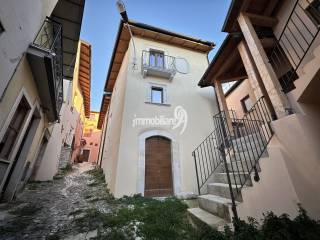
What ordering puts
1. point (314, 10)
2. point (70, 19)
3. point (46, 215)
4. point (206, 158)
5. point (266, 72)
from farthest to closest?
1. point (206, 158)
2. point (70, 19)
3. point (314, 10)
4. point (46, 215)
5. point (266, 72)

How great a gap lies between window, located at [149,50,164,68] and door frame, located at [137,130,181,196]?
15.5 feet

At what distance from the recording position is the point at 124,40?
10.7m

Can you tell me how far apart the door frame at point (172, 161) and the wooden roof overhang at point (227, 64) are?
12.4 ft

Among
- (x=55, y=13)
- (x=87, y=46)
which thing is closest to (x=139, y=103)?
(x=55, y=13)

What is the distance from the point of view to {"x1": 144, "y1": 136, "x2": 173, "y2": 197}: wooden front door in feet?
22.4

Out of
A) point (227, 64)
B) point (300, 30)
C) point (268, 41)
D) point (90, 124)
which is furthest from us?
point (90, 124)

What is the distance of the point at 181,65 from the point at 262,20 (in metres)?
5.18

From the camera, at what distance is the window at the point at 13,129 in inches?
175

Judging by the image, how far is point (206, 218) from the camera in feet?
11.2

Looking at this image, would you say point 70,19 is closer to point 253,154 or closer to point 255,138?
point 253,154

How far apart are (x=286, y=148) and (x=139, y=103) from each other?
6338 mm

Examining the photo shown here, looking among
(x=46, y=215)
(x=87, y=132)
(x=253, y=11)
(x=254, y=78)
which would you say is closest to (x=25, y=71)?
(x=46, y=215)

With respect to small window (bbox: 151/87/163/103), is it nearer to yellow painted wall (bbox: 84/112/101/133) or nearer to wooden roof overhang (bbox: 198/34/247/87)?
wooden roof overhang (bbox: 198/34/247/87)

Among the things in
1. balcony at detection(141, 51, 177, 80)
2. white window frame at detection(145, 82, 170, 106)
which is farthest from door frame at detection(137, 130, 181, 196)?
balcony at detection(141, 51, 177, 80)
